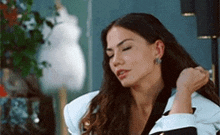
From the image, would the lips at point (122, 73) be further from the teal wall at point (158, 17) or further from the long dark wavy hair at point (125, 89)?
the teal wall at point (158, 17)

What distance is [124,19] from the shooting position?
1.08m

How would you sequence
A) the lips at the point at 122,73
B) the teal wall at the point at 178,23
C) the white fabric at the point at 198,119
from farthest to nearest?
the teal wall at the point at 178,23, the lips at the point at 122,73, the white fabric at the point at 198,119

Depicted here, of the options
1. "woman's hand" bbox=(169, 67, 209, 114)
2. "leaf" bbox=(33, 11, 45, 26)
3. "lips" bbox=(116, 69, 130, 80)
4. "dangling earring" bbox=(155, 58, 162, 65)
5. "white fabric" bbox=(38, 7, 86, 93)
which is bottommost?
"white fabric" bbox=(38, 7, 86, 93)

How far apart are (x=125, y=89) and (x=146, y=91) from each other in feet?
0.39

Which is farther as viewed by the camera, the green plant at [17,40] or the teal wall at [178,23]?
the green plant at [17,40]

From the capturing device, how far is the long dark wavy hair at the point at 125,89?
107 centimetres

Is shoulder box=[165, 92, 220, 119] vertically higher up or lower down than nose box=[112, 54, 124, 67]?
lower down

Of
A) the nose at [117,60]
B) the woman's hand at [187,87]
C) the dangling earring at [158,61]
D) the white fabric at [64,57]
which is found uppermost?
the nose at [117,60]

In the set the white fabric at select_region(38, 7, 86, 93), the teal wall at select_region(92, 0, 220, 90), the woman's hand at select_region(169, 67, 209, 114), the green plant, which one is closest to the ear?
the woman's hand at select_region(169, 67, 209, 114)

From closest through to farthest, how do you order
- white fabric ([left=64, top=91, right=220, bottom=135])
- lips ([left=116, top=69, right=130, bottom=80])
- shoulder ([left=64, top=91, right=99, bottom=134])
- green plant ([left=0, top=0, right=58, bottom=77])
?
white fabric ([left=64, top=91, right=220, bottom=135])
lips ([left=116, top=69, right=130, bottom=80])
shoulder ([left=64, top=91, right=99, bottom=134])
green plant ([left=0, top=0, right=58, bottom=77])

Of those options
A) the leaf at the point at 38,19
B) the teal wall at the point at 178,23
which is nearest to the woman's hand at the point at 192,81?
the teal wall at the point at 178,23

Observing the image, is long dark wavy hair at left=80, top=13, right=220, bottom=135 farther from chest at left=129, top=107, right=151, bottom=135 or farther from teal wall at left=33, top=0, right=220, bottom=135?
teal wall at left=33, top=0, right=220, bottom=135

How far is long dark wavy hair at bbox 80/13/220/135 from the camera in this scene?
107 centimetres

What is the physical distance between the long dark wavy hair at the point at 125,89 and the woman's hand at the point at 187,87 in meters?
0.09
